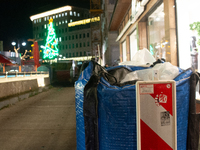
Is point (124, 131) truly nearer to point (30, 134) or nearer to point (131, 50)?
point (30, 134)

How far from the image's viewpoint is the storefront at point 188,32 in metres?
5.04

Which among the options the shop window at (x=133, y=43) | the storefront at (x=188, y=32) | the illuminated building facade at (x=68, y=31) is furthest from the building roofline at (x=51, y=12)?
the storefront at (x=188, y=32)

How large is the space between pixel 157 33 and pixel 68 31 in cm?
7990

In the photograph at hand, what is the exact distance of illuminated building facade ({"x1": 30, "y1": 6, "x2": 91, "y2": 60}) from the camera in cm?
7844

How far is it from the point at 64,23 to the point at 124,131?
91.9 meters

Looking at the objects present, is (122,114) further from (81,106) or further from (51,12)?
(51,12)

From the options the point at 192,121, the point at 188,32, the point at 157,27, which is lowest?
the point at 192,121

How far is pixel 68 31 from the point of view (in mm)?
84938

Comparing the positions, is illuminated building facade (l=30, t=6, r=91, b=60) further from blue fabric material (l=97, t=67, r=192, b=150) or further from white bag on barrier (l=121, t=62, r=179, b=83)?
blue fabric material (l=97, t=67, r=192, b=150)

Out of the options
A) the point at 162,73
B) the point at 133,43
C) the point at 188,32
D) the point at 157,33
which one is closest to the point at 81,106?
the point at 162,73

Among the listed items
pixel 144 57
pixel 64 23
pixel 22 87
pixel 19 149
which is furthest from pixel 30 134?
pixel 64 23

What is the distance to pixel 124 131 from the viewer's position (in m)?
1.74

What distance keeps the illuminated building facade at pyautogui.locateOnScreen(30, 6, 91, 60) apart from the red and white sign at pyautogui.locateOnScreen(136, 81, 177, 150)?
70166 millimetres

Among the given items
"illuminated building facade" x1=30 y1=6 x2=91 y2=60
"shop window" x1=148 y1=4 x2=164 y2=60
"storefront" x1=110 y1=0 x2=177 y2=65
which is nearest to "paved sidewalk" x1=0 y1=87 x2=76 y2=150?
"storefront" x1=110 y1=0 x2=177 y2=65
